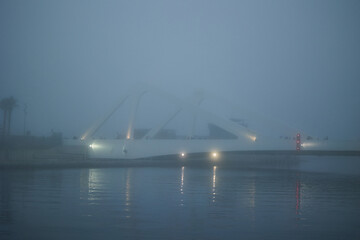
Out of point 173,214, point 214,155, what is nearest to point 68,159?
point 214,155

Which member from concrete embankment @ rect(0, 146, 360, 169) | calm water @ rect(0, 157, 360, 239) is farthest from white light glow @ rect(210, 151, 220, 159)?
calm water @ rect(0, 157, 360, 239)

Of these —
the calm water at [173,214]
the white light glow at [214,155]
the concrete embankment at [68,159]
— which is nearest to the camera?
the calm water at [173,214]

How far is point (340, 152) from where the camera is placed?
35.1 metres

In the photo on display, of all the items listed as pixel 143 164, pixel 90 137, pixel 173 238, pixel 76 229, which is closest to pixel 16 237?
pixel 76 229

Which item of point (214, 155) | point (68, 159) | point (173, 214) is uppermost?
point (214, 155)

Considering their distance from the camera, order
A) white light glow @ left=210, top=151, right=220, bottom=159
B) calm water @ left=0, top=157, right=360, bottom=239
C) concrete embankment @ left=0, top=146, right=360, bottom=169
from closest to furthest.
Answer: calm water @ left=0, top=157, right=360, bottom=239 → concrete embankment @ left=0, top=146, right=360, bottom=169 → white light glow @ left=210, top=151, right=220, bottom=159

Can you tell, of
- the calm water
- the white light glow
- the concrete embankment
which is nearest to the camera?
the calm water

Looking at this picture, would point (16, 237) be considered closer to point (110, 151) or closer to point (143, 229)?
point (143, 229)

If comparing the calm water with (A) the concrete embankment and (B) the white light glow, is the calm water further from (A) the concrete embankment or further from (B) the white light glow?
(B) the white light glow

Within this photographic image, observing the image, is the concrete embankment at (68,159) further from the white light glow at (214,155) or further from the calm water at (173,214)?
the calm water at (173,214)

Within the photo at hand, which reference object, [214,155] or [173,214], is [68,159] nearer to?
[214,155]

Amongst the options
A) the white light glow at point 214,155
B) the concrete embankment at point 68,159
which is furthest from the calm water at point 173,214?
the white light glow at point 214,155

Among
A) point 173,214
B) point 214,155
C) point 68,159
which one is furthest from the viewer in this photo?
point 214,155

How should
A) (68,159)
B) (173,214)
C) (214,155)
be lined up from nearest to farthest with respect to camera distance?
(173,214) < (68,159) < (214,155)
